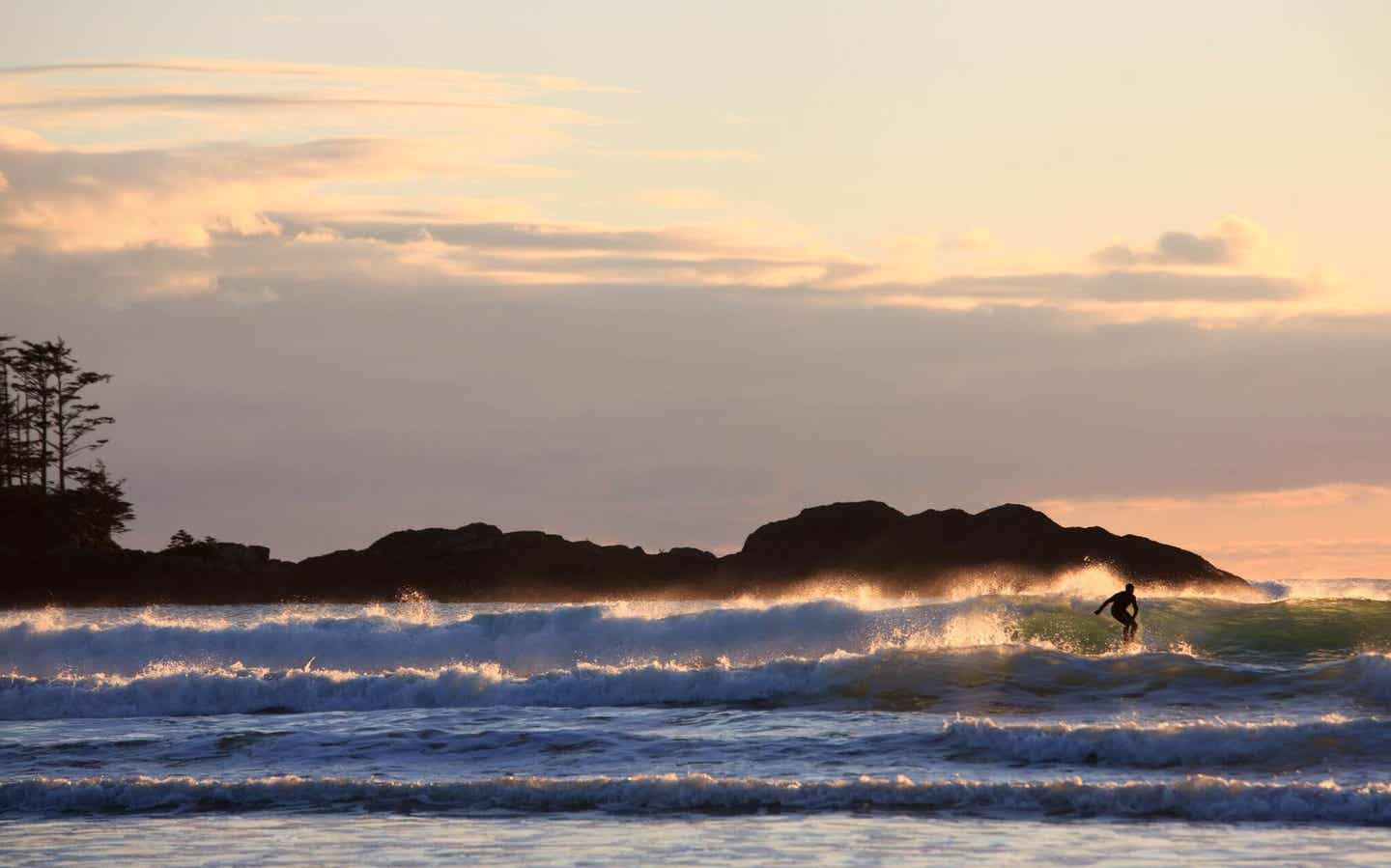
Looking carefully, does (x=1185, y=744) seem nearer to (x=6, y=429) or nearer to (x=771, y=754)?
(x=771, y=754)

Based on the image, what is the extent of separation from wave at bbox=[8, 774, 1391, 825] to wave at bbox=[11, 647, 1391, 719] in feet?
28.3

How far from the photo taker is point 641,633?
4662 cm

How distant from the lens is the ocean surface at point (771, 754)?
19.8 m

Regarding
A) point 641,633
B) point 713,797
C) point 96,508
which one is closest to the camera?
point 713,797

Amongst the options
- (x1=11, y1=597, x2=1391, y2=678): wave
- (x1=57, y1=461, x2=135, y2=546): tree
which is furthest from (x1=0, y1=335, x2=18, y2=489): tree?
(x1=11, y1=597, x2=1391, y2=678): wave

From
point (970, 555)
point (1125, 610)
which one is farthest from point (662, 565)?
point (1125, 610)

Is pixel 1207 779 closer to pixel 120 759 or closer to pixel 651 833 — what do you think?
pixel 651 833

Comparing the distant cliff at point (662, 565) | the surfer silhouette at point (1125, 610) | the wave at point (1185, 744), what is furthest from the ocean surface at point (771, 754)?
the distant cliff at point (662, 565)

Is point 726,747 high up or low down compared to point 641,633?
down

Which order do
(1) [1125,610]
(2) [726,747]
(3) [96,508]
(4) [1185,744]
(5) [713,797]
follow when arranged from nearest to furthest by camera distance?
(5) [713,797] < (4) [1185,744] < (2) [726,747] < (1) [1125,610] < (3) [96,508]

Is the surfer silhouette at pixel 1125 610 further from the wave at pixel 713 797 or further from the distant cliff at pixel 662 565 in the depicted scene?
the distant cliff at pixel 662 565

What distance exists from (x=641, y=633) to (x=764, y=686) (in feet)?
45.2

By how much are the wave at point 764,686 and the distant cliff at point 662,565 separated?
6918 cm

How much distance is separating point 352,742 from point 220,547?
84907 millimetres
